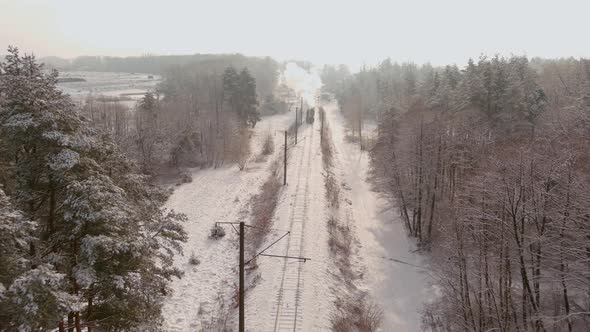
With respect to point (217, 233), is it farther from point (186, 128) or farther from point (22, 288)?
point (22, 288)

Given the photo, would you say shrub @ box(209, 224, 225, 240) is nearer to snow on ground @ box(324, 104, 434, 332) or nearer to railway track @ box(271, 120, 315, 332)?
railway track @ box(271, 120, 315, 332)

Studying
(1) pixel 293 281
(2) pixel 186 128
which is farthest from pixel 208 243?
(2) pixel 186 128

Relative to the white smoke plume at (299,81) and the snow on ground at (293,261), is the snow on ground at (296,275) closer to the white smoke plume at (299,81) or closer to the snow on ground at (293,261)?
the snow on ground at (293,261)

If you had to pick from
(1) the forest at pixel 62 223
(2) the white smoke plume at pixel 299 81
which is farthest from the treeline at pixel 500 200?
(2) the white smoke plume at pixel 299 81

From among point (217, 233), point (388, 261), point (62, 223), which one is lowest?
point (388, 261)

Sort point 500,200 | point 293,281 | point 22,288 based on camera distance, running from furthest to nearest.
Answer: point 293,281 → point 500,200 → point 22,288

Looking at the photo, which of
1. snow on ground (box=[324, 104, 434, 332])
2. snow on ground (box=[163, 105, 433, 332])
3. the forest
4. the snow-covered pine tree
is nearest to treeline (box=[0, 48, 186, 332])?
the forest

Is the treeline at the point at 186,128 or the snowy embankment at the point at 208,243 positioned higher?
the treeline at the point at 186,128
